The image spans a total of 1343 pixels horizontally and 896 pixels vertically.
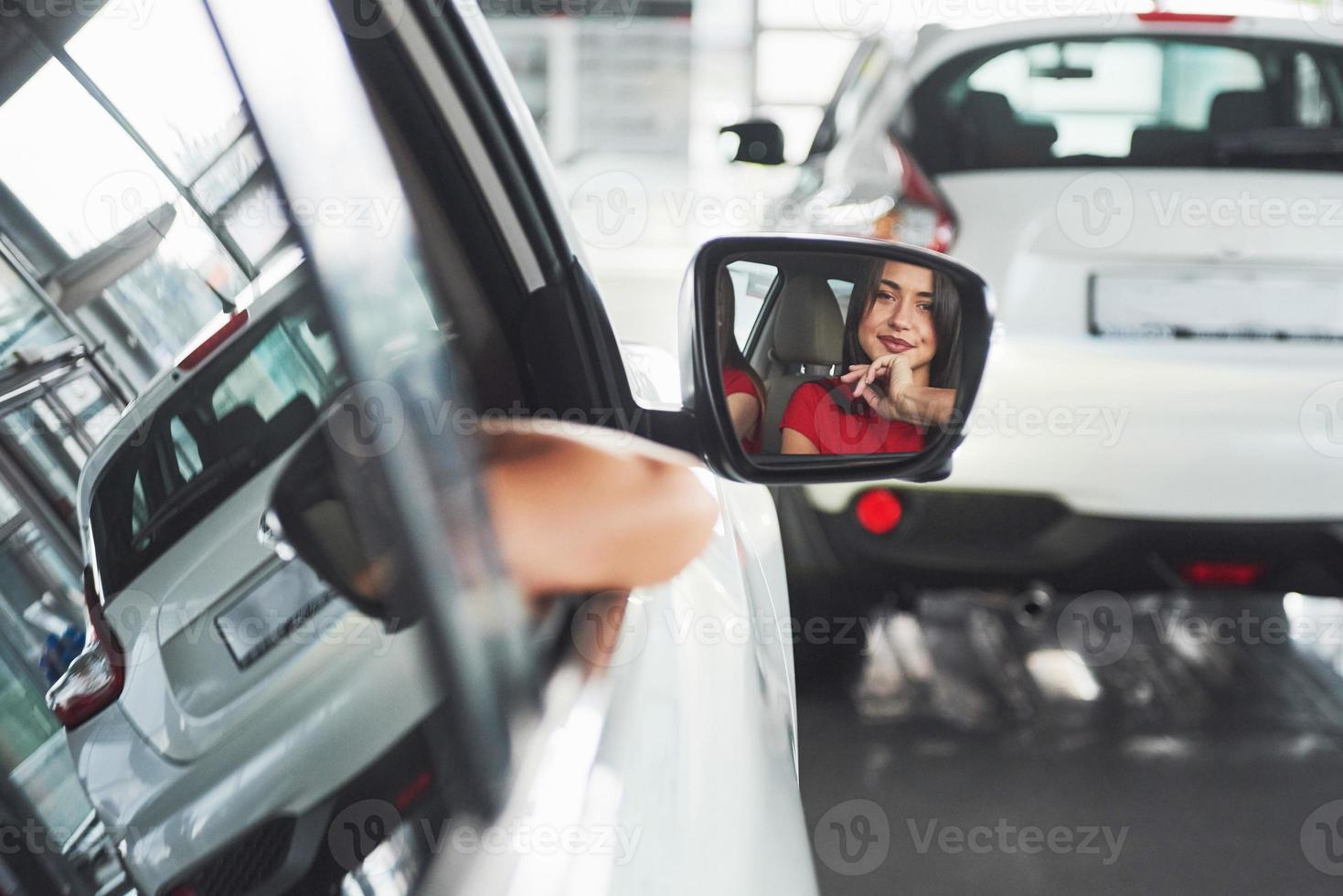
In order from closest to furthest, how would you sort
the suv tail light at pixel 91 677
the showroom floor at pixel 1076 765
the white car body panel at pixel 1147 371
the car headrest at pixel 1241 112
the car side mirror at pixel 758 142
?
the suv tail light at pixel 91 677 < the showroom floor at pixel 1076 765 < the white car body panel at pixel 1147 371 < the car headrest at pixel 1241 112 < the car side mirror at pixel 758 142

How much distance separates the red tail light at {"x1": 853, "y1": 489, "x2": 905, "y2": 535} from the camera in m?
2.89

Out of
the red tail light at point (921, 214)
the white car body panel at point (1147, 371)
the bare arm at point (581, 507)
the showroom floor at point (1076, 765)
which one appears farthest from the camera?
the red tail light at point (921, 214)

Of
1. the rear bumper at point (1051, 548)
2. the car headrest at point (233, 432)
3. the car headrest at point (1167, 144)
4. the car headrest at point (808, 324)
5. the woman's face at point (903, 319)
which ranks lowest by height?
the rear bumper at point (1051, 548)

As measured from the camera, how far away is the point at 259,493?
0.65 meters

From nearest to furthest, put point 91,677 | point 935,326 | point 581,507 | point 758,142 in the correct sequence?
point 91,677 < point 581,507 < point 935,326 < point 758,142

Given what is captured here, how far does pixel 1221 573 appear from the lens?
296cm

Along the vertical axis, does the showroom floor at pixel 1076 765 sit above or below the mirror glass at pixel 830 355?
below

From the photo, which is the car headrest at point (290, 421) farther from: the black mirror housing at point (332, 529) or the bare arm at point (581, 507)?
→ the bare arm at point (581, 507)

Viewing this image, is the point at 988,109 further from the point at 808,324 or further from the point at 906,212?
the point at 808,324

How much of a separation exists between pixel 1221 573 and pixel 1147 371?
0.57m

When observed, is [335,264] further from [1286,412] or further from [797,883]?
[1286,412]

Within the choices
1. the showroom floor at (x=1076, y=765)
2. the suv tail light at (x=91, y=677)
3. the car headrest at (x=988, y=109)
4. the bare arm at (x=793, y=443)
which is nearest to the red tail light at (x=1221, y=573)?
the showroom floor at (x=1076, y=765)

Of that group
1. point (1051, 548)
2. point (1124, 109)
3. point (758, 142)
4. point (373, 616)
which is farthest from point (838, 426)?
point (758, 142)

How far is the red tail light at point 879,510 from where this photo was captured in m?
2.89
